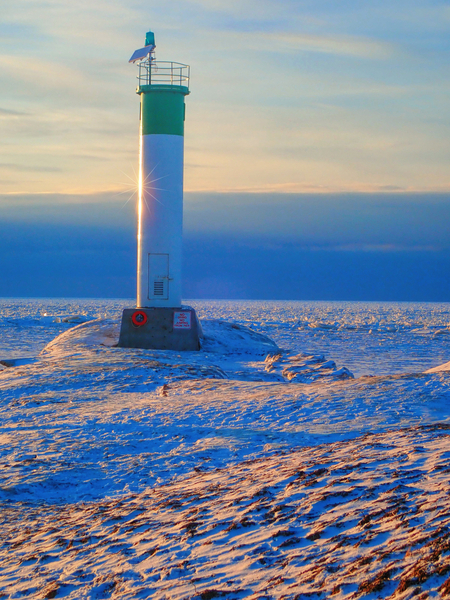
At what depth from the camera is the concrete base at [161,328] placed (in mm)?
16000

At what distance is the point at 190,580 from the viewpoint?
3.30 metres

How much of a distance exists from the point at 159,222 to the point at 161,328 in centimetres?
299

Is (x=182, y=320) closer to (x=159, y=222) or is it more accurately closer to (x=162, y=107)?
(x=159, y=222)

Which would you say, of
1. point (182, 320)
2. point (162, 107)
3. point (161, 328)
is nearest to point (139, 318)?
point (161, 328)

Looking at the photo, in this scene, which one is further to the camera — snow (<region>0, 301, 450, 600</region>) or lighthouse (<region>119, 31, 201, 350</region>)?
lighthouse (<region>119, 31, 201, 350</region>)

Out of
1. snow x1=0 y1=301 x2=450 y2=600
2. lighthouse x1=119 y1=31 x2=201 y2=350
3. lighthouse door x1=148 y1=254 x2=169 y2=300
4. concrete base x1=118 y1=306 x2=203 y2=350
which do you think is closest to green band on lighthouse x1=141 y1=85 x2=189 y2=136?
lighthouse x1=119 y1=31 x2=201 y2=350

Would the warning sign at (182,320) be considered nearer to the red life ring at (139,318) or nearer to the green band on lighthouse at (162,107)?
the red life ring at (139,318)

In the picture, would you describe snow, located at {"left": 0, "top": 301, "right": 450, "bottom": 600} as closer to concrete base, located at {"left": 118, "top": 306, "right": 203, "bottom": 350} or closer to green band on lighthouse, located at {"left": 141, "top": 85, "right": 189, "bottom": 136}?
concrete base, located at {"left": 118, "top": 306, "right": 203, "bottom": 350}

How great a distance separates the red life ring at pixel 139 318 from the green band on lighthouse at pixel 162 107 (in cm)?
501

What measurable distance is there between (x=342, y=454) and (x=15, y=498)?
3.10m

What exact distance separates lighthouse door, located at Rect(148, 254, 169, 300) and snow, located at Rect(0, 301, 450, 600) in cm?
548

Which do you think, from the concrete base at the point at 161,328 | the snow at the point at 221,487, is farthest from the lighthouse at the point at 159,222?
the snow at the point at 221,487

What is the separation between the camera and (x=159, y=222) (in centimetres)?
1576

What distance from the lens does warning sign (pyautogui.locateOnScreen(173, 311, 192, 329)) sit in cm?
1603
